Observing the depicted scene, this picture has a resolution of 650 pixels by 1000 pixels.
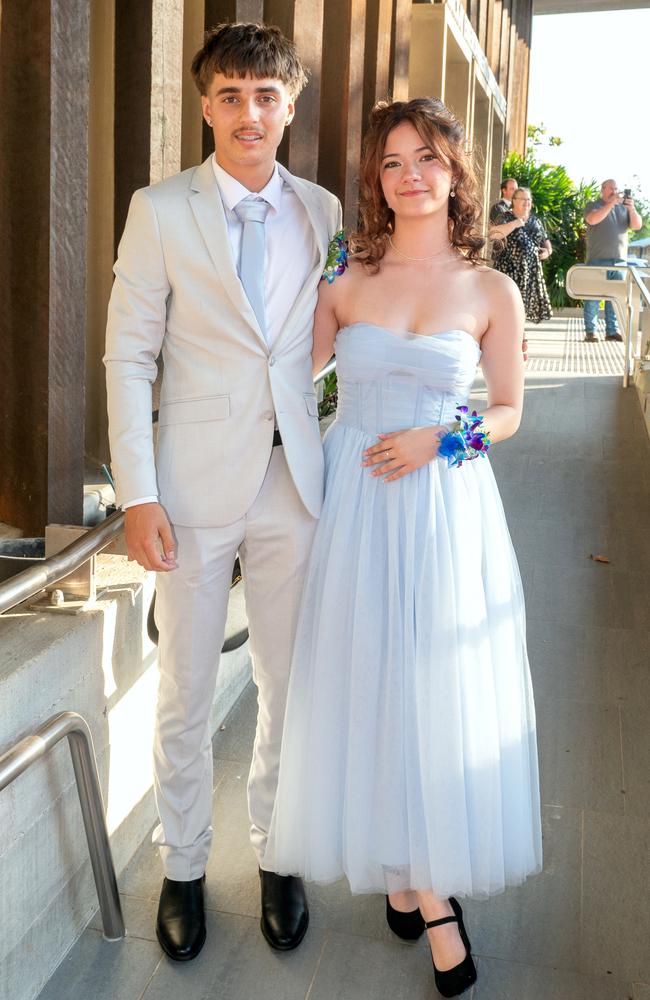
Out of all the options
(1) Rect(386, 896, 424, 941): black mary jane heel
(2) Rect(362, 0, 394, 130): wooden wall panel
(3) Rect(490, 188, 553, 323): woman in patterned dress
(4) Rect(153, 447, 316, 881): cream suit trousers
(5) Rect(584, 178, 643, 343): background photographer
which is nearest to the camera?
(4) Rect(153, 447, 316, 881): cream suit trousers

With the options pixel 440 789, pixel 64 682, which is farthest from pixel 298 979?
pixel 64 682

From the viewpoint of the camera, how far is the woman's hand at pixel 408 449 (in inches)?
87.6

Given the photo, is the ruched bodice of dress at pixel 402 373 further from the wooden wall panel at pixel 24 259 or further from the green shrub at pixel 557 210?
the green shrub at pixel 557 210

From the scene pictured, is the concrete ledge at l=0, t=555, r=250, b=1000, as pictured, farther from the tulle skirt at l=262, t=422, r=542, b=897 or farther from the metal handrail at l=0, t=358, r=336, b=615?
the tulle skirt at l=262, t=422, r=542, b=897

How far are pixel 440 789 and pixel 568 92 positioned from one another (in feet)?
174

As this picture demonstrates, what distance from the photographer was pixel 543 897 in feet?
→ 8.21

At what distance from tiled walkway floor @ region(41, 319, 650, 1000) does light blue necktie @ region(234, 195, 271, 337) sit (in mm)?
1332

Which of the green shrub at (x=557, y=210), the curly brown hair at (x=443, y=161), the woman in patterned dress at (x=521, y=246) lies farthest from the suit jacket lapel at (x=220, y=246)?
the green shrub at (x=557, y=210)

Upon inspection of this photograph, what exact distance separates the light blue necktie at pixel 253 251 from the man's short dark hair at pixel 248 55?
0.78ft

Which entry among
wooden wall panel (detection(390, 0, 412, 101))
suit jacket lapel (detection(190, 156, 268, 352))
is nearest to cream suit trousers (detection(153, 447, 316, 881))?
suit jacket lapel (detection(190, 156, 268, 352))

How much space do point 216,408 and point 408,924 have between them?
1.22 metres

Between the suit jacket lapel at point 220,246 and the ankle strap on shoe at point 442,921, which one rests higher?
the suit jacket lapel at point 220,246

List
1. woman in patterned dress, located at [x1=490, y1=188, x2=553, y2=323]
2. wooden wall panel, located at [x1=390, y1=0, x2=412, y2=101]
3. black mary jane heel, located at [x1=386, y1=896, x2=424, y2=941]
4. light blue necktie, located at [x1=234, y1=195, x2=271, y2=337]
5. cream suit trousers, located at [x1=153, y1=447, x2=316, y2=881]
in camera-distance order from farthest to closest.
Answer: woman in patterned dress, located at [x1=490, y1=188, x2=553, y2=323] < wooden wall panel, located at [x1=390, y1=0, x2=412, y2=101] < black mary jane heel, located at [x1=386, y1=896, x2=424, y2=941] < cream suit trousers, located at [x1=153, y1=447, x2=316, y2=881] < light blue necktie, located at [x1=234, y1=195, x2=271, y2=337]

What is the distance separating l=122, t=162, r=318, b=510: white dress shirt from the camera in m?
2.17
